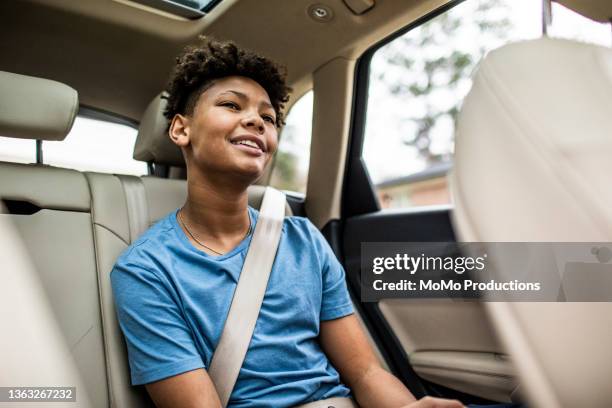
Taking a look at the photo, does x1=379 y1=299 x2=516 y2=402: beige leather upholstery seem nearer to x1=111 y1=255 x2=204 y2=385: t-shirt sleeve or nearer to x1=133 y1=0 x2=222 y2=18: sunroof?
x1=111 y1=255 x2=204 y2=385: t-shirt sleeve

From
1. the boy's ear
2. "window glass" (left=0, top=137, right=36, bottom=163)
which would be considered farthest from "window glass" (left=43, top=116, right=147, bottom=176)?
the boy's ear

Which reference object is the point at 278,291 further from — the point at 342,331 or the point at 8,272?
the point at 8,272

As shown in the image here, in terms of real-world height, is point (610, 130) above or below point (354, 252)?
above

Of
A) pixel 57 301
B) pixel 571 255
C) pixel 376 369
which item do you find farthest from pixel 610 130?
pixel 57 301

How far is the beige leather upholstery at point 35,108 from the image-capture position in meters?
1.33

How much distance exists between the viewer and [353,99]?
6.88 ft

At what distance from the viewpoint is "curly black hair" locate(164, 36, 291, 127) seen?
1491mm

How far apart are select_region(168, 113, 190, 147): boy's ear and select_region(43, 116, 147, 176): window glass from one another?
1.20 ft

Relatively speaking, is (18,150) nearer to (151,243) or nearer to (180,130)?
(180,130)

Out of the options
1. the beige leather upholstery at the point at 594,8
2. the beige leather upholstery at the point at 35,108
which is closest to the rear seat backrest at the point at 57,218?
the beige leather upholstery at the point at 35,108

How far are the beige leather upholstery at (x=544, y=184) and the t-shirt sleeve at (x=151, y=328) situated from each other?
715 mm

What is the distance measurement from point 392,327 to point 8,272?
1159 mm

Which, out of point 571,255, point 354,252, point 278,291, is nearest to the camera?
point 571,255

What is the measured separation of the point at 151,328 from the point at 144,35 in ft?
4.09
